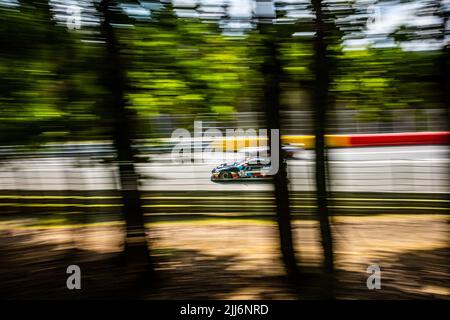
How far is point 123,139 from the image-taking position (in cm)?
394

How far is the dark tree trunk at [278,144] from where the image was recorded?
384 centimetres

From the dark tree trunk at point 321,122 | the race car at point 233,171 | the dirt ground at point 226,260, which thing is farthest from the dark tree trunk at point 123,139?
A: the race car at point 233,171

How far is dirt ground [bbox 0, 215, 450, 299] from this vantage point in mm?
3895

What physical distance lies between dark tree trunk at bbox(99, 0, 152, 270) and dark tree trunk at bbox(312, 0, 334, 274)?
203 cm

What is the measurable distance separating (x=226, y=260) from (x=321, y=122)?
2.26m

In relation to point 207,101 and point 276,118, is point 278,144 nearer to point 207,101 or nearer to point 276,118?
point 276,118

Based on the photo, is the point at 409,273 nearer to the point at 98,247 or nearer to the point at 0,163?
the point at 98,247

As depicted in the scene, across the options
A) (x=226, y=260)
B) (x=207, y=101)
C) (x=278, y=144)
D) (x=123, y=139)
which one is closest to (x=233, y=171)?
(x=226, y=260)

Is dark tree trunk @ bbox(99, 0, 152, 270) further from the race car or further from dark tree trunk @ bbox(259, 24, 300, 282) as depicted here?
the race car

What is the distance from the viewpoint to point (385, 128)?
19.7 feet

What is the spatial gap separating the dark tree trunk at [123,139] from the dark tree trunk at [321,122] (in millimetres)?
2028
